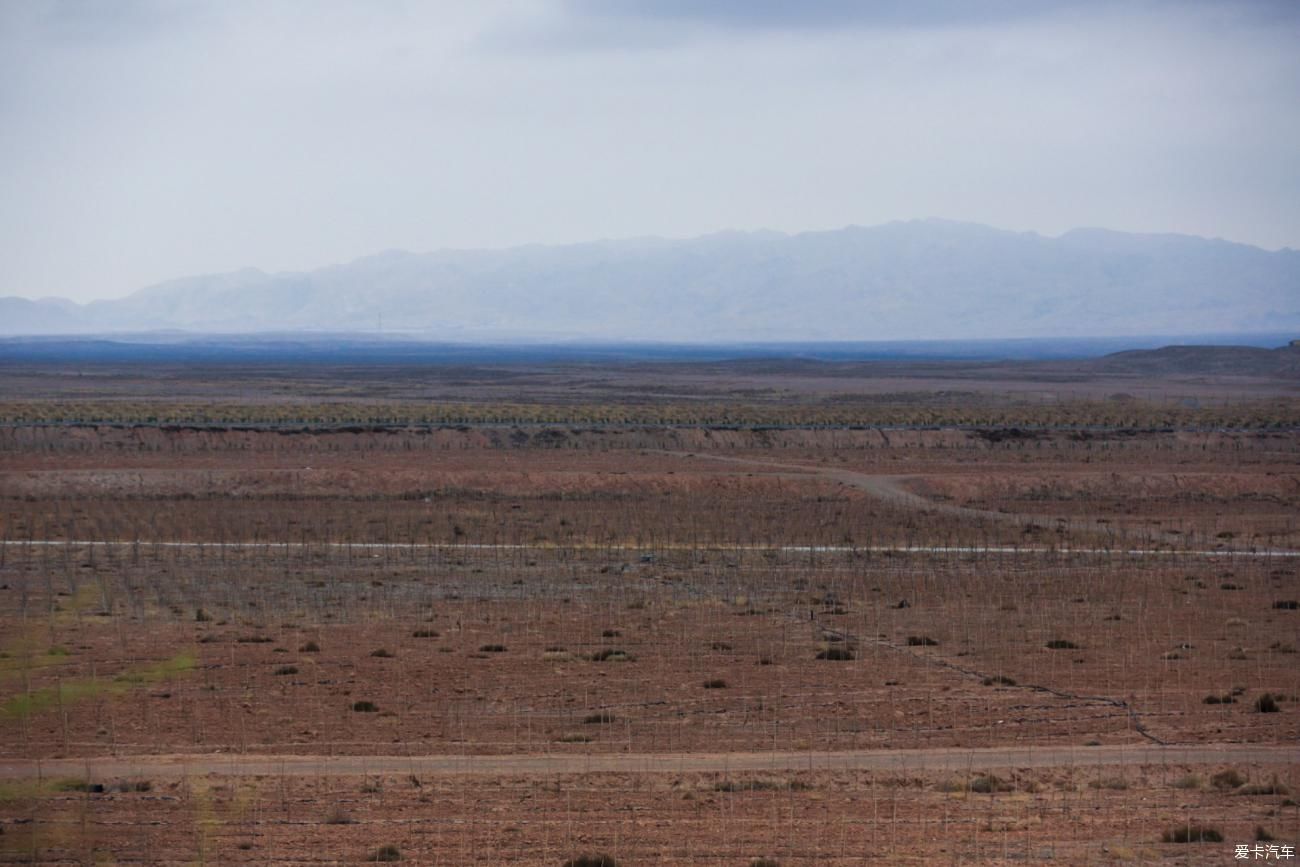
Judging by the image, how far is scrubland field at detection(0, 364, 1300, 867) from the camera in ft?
58.1

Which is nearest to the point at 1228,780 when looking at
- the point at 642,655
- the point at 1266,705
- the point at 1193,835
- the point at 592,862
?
the point at 1193,835

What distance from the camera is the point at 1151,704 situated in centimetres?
2456

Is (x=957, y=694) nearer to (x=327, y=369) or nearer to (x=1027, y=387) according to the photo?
(x=1027, y=387)

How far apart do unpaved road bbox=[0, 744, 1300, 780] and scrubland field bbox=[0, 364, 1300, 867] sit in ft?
0.34

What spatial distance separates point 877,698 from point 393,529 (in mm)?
25428

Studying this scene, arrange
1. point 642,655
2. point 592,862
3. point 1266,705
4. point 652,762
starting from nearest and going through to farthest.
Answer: point 592,862 < point 652,762 < point 1266,705 < point 642,655

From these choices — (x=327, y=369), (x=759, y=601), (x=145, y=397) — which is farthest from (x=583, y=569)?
(x=327, y=369)

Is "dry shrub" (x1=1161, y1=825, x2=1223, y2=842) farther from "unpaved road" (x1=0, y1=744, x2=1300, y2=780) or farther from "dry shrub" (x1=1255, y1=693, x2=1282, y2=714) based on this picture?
"dry shrub" (x1=1255, y1=693, x2=1282, y2=714)

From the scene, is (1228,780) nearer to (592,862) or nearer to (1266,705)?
(1266,705)

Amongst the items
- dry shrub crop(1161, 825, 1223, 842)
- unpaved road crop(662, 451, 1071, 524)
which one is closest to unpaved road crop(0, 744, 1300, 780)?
dry shrub crop(1161, 825, 1223, 842)

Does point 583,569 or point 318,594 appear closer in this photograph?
point 318,594

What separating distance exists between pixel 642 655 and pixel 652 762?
26.5 feet

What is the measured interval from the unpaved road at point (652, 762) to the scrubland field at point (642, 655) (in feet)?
0.34

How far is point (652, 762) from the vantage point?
20594 millimetres
